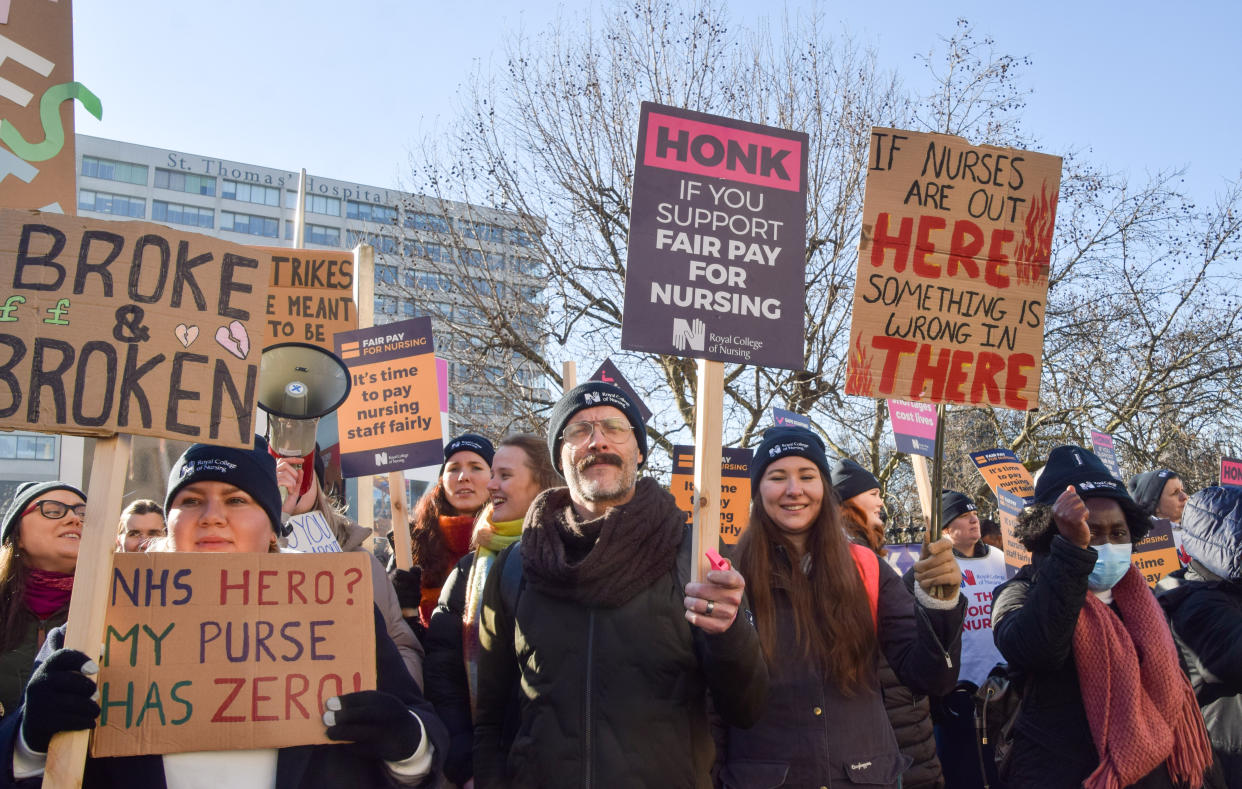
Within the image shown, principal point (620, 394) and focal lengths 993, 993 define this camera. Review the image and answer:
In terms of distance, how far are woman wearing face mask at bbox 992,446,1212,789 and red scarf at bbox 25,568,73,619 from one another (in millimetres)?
3369

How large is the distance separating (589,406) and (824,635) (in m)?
1.04

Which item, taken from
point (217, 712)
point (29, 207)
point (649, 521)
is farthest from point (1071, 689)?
point (29, 207)

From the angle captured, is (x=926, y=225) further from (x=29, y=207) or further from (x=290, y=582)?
(x=29, y=207)

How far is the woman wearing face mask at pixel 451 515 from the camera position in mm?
4867

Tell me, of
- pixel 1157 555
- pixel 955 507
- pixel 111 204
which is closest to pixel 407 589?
pixel 955 507

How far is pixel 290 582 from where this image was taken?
8.23ft

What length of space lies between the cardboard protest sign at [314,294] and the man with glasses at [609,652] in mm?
3248

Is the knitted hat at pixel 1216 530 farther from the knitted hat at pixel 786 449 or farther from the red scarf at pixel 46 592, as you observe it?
the red scarf at pixel 46 592

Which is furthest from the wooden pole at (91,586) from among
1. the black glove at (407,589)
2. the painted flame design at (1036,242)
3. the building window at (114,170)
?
the building window at (114,170)

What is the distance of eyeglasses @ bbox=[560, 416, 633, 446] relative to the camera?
3.08 meters

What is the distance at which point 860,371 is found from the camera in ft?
12.9

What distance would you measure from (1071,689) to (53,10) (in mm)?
4171

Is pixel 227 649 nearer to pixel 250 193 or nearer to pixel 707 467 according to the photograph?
pixel 707 467

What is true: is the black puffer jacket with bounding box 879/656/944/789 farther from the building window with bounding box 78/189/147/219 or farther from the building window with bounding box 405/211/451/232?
the building window with bounding box 78/189/147/219
